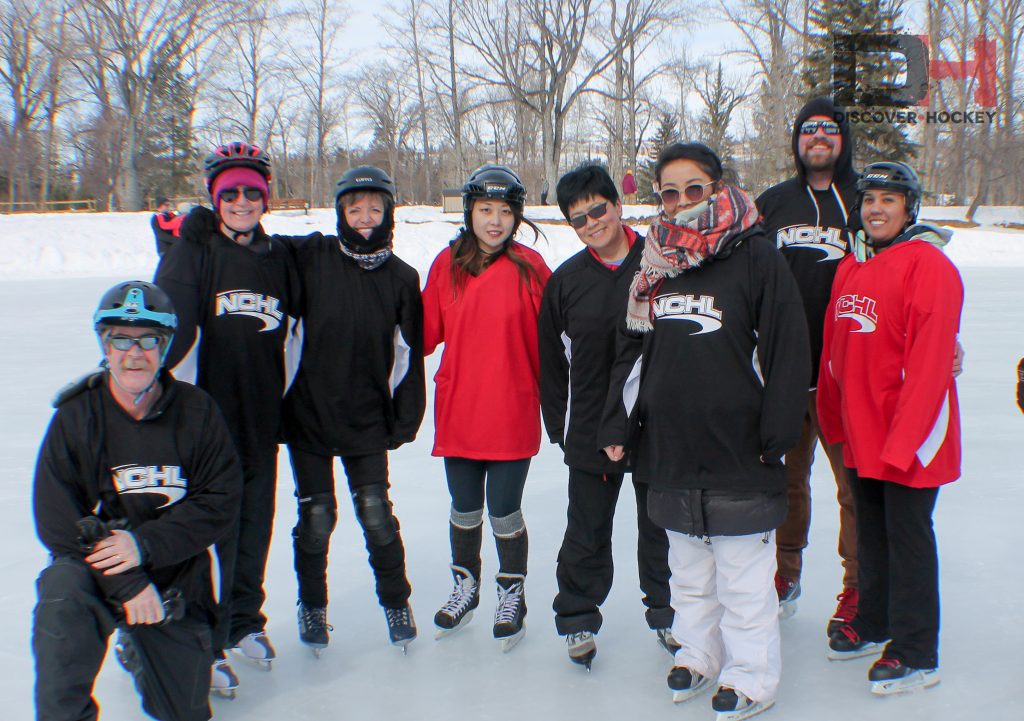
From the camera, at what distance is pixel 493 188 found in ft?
9.46

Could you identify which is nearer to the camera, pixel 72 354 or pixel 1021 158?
pixel 72 354

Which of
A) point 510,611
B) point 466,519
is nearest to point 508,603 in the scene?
point 510,611

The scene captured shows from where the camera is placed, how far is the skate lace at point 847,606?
2896 mm

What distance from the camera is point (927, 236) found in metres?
2.47

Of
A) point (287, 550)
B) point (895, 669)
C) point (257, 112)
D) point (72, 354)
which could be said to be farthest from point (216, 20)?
point (895, 669)

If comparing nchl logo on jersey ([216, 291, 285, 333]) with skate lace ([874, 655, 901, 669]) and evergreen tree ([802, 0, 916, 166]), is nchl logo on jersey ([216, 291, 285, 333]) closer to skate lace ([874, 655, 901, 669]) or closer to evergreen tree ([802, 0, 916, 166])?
skate lace ([874, 655, 901, 669])

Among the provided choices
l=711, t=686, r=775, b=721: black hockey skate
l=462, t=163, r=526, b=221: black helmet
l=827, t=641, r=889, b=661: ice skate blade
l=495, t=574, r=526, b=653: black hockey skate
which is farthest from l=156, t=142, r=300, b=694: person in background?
l=827, t=641, r=889, b=661: ice skate blade

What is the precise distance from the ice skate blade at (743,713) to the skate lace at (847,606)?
62 cm

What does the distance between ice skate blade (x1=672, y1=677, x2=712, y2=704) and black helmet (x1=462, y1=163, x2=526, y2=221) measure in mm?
1691

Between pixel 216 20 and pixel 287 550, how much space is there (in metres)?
29.0

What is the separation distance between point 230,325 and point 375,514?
0.81 m

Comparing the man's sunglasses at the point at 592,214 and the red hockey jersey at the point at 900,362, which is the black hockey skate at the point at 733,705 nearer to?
the red hockey jersey at the point at 900,362

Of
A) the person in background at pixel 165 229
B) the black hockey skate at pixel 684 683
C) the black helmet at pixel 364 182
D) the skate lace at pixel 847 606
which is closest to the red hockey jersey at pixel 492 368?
the black helmet at pixel 364 182

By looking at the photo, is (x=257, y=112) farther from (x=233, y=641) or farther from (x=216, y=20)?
(x=233, y=641)
